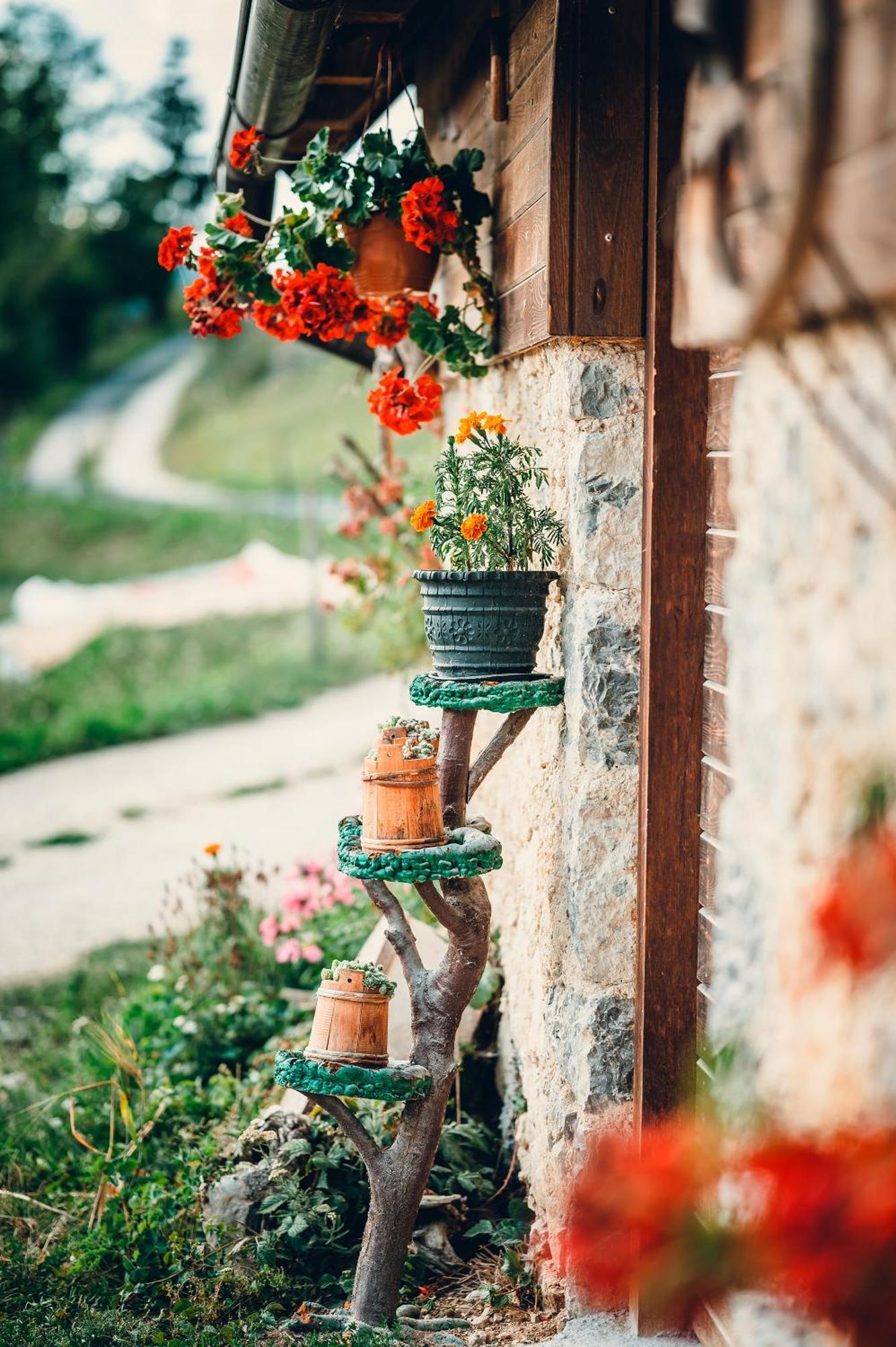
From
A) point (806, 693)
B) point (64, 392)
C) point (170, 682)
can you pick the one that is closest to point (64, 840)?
point (170, 682)

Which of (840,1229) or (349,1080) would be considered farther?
(349,1080)

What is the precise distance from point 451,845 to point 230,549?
549 inches

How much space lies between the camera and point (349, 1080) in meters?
→ 2.49

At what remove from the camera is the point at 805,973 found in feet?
4.19

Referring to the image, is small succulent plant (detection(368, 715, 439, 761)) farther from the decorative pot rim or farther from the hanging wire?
the hanging wire

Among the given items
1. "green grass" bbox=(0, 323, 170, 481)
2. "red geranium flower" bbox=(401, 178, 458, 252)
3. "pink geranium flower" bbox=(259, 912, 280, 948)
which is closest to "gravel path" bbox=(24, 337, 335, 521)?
"green grass" bbox=(0, 323, 170, 481)

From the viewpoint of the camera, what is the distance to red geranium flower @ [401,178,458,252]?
289cm

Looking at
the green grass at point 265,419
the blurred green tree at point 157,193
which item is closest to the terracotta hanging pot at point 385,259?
the green grass at point 265,419

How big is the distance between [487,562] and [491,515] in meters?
0.10

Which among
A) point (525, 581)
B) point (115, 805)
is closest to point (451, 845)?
point (525, 581)

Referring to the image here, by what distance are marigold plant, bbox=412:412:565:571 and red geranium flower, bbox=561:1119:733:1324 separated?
165 centimetres

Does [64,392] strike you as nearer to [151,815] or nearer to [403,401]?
[151,815]

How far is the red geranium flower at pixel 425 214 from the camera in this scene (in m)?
2.89

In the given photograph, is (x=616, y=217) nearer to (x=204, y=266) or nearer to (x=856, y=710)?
(x=204, y=266)
